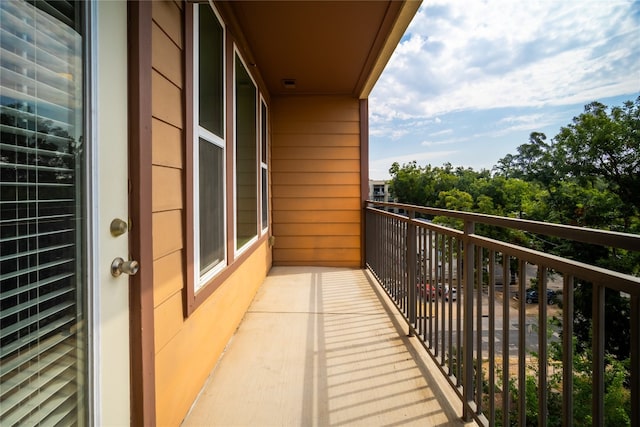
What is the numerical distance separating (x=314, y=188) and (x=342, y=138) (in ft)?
2.50

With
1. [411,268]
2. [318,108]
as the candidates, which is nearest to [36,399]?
[411,268]

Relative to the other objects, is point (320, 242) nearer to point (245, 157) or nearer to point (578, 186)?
point (245, 157)

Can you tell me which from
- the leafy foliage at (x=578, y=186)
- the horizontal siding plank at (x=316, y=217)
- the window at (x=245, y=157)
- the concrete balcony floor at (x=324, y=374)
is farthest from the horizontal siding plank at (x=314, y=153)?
the leafy foliage at (x=578, y=186)

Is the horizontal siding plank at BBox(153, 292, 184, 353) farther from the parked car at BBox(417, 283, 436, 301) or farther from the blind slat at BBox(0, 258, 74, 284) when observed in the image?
the parked car at BBox(417, 283, 436, 301)

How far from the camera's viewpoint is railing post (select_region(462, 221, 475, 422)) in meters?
1.38

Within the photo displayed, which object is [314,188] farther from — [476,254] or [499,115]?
[499,115]

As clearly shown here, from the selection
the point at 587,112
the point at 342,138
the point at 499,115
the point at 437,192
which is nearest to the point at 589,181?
the point at 587,112

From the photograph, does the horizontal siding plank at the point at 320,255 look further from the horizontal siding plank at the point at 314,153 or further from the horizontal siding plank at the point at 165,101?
the horizontal siding plank at the point at 165,101

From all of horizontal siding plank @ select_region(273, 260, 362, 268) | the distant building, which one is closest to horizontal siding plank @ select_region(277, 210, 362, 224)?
horizontal siding plank @ select_region(273, 260, 362, 268)

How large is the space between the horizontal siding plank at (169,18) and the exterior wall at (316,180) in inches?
116

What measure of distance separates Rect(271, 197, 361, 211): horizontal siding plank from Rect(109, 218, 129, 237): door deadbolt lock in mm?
3396

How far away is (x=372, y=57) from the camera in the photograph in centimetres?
321

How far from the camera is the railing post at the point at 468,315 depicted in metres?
1.38

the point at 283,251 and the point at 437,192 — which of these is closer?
the point at 283,251
